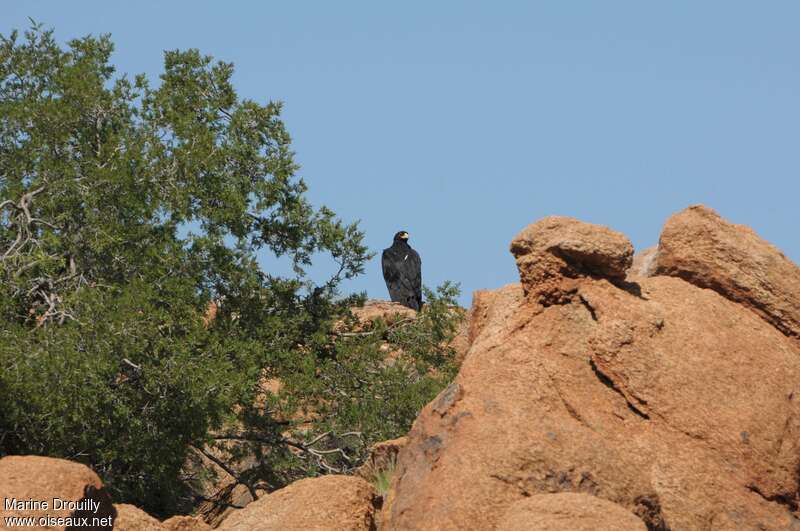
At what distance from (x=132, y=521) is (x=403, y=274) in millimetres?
20072

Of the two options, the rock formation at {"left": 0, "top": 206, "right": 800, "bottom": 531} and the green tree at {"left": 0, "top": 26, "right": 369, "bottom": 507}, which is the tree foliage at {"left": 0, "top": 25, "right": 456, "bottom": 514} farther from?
the rock formation at {"left": 0, "top": 206, "right": 800, "bottom": 531}

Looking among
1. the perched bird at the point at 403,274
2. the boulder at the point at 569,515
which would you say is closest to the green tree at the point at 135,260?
the boulder at the point at 569,515

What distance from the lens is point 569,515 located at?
822 centimetres

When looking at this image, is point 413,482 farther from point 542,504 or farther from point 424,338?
point 424,338

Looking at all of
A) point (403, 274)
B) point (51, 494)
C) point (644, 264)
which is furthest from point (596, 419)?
point (403, 274)

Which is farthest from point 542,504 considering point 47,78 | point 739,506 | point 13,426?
point 47,78

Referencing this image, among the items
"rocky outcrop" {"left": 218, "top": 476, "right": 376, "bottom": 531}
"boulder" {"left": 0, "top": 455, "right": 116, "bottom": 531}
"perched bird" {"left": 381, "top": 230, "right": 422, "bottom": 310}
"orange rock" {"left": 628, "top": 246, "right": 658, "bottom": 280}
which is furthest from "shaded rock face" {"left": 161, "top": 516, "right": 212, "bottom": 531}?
"perched bird" {"left": 381, "top": 230, "right": 422, "bottom": 310}

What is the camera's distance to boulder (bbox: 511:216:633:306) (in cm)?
1038

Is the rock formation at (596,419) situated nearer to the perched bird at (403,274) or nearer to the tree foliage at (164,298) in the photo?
the tree foliage at (164,298)

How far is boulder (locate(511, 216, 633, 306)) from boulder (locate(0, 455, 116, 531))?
150 inches


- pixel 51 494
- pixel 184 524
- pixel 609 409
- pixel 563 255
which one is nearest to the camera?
pixel 51 494

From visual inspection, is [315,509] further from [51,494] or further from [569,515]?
[569,515]

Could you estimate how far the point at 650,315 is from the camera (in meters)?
10.3

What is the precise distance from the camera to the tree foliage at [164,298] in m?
14.1
